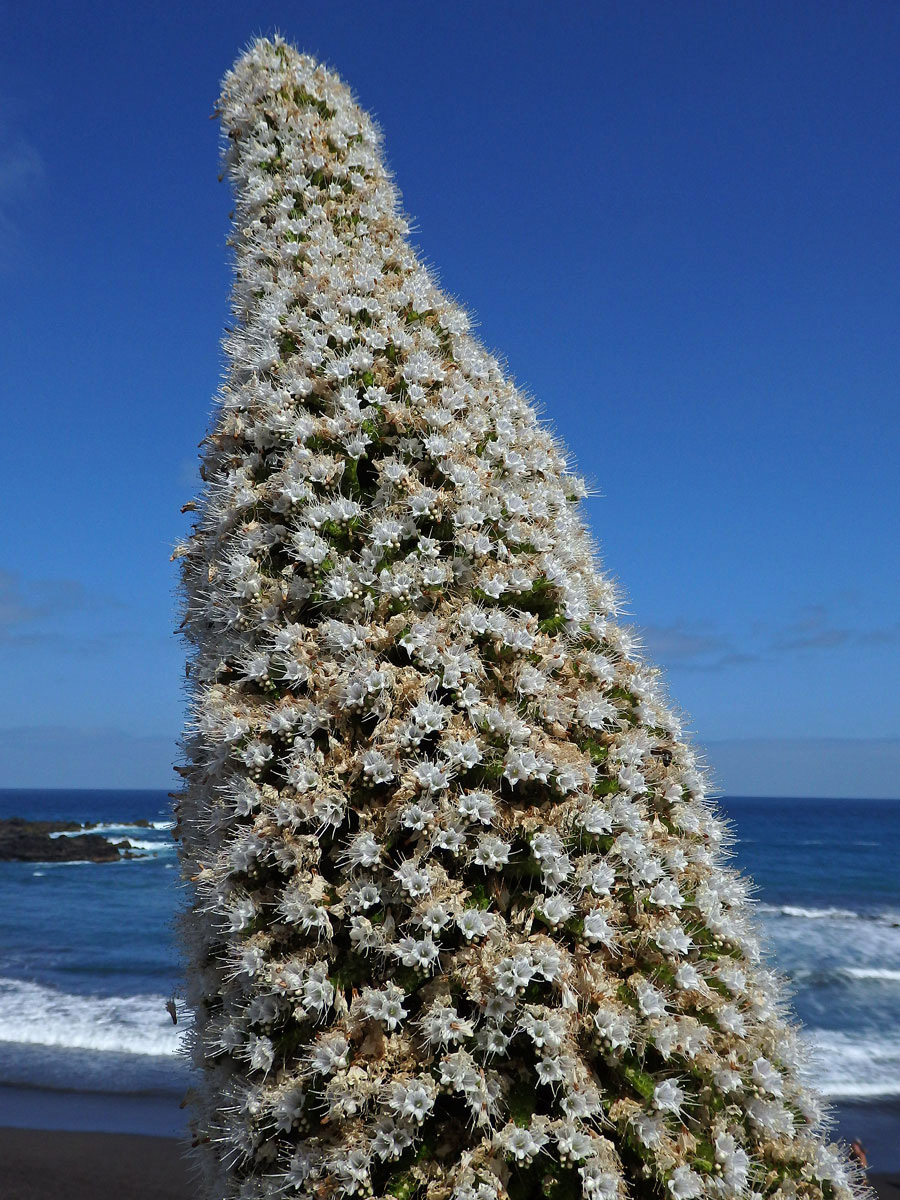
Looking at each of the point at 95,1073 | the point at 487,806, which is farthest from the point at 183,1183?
the point at 487,806

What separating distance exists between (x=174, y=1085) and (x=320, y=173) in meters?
14.2

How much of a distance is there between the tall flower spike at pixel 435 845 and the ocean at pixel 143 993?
0.65 metres

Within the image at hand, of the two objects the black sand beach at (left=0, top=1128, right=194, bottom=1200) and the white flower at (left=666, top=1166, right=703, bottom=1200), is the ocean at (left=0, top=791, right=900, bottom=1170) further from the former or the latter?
the white flower at (left=666, top=1166, right=703, bottom=1200)

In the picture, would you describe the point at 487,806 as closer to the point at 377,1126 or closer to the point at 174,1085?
the point at 377,1126

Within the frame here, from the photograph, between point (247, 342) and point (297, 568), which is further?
point (247, 342)

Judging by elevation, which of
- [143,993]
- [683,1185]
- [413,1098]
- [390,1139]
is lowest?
[143,993]

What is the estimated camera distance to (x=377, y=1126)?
2469 mm

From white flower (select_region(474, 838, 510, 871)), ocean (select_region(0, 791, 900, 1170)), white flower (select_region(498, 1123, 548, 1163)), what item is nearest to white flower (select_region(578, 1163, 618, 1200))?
white flower (select_region(498, 1123, 548, 1163))

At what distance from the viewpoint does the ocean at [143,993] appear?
12969 millimetres

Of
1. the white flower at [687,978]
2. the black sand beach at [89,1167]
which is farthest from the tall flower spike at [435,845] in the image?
the black sand beach at [89,1167]

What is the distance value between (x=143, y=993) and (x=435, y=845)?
19.6 metres

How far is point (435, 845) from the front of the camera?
8.73ft

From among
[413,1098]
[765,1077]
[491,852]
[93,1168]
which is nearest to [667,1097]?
[765,1077]

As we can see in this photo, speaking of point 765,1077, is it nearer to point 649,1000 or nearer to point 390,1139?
point 649,1000
